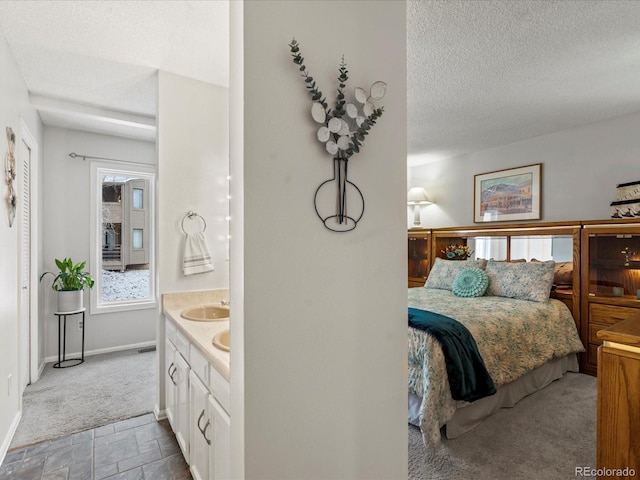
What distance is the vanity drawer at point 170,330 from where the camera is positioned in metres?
2.23

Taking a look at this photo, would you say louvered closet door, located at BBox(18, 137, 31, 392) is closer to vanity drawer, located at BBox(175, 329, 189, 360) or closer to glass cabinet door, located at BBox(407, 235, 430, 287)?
vanity drawer, located at BBox(175, 329, 189, 360)

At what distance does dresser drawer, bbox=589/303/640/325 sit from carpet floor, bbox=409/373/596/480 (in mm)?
833

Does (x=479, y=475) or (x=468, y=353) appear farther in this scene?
(x=468, y=353)

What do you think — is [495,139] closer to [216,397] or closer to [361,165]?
[361,165]

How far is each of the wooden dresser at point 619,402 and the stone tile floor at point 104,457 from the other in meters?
1.95

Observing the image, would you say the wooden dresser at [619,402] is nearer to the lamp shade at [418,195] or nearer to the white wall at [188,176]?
the white wall at [188,176]

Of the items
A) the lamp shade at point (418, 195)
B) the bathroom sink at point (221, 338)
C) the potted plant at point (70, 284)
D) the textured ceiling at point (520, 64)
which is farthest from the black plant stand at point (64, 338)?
the lamp shade at point (418, 195)

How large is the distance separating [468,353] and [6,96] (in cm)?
342

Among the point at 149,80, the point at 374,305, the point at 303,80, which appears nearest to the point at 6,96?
the point at 149,80

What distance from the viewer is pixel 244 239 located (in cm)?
101

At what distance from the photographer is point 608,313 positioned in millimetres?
3225

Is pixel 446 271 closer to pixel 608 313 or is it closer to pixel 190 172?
pixel 608 313

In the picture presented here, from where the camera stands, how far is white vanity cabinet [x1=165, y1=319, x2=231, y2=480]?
1.35 metres

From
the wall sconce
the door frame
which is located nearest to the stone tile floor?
the door frame
